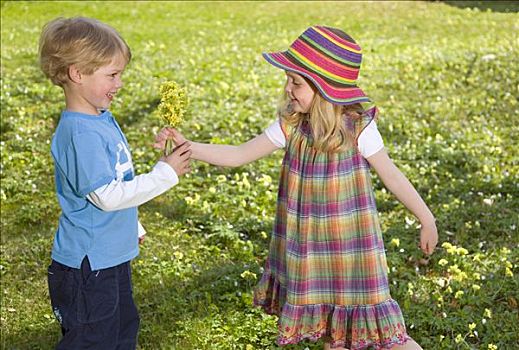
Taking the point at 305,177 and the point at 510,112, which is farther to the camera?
the point at 510,112

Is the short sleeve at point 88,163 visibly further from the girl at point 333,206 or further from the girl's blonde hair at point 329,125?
the girl's blonde hair at point 329,125

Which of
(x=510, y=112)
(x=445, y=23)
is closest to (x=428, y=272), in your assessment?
(x=510, y=112)

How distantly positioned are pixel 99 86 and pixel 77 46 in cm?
19

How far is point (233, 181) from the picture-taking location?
6754mm

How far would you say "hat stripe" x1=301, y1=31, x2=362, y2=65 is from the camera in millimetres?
3562

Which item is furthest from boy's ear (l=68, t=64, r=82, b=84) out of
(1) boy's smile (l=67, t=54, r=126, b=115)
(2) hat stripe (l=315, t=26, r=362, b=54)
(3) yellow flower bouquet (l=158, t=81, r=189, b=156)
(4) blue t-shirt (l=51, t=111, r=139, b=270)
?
(2) hat stripe (l=315, t=26, r=362, b=54)

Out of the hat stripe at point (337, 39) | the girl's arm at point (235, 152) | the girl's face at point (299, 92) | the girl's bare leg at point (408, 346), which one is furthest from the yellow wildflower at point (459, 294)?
the hat stripe at point (337, 39)

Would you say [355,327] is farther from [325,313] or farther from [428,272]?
[428,272]

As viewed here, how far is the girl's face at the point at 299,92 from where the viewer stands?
3.64 m

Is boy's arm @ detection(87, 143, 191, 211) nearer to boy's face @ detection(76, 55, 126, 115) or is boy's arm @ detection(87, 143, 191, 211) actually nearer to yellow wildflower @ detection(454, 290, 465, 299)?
boy's face @ detection(76, 55, 126, 115)

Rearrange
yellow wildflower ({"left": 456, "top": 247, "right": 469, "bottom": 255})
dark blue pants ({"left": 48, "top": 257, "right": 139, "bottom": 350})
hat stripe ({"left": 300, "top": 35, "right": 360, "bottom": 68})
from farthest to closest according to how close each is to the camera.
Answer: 1. yellow wildflower ({"left": 456, "top": 247, "right": 469, "bottom": 255})
2. hat stripe ({"left": 300, "top": 35, "right": 360, "bottom": 68})
3. dark blue pants ({"left": 48, "top": 257, "right": 139, "bottom": 350})

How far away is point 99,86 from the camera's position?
3387 millimetres

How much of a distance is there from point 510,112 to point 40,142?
4943 mm

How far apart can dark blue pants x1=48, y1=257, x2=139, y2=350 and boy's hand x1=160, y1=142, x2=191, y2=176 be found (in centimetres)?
52
